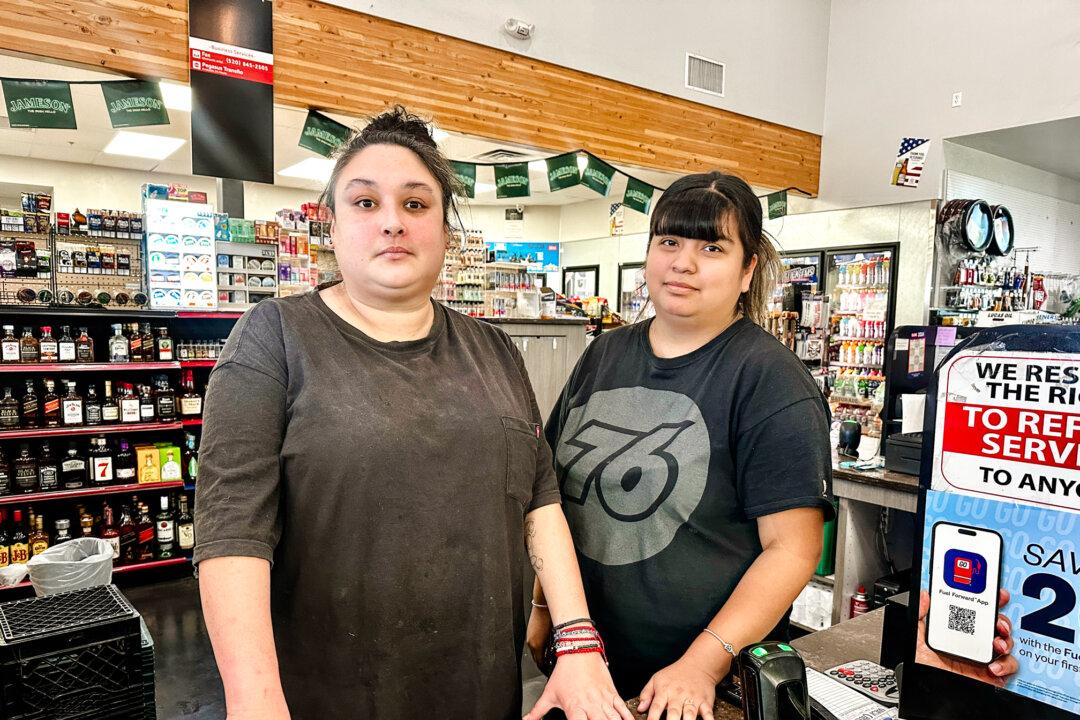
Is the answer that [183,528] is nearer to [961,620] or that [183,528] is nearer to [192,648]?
[192,648]

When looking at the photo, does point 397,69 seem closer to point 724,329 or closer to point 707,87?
point 707,87

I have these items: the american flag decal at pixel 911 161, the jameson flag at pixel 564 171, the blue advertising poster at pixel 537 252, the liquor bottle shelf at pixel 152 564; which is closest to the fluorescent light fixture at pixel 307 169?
the blue advertising poster at pixel 537 252

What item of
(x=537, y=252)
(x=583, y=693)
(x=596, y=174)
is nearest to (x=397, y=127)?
(x=583, y=693)

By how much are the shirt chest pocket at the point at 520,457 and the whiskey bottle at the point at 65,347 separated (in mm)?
4146

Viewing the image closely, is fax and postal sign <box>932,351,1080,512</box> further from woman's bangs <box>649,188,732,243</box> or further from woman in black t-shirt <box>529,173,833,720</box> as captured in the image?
woman's bangs <box>649,188,732,243</box>

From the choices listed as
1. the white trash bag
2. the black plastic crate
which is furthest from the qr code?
the white trash bag

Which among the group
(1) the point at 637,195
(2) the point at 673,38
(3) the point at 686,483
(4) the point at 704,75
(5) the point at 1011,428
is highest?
(2) the point at 673,38

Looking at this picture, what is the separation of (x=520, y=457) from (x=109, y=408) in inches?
164

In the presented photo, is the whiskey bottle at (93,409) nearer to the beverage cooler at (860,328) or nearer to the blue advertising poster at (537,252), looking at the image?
the blue advertising poster at (537,252)

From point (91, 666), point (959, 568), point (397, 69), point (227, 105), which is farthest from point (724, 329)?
point (397, 69)

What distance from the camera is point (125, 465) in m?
4.39

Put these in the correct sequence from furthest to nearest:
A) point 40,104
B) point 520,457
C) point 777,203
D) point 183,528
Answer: point 777,203 < point 183,528 < point 40,104 < point 520,457

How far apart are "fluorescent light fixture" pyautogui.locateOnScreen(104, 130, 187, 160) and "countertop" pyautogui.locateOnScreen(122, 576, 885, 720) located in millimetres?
6602

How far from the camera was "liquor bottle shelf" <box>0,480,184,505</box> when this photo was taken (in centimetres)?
408
